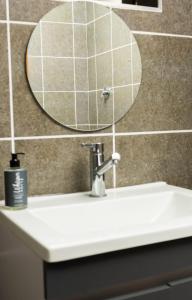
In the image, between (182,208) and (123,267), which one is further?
(182,208)

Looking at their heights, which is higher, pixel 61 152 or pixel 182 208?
pixel 61 152

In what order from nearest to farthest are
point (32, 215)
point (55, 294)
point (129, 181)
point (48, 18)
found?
A: point (55, 294), point (32, 215), point (48, 18), point (129, 181)

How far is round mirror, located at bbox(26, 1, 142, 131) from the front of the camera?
1170mm

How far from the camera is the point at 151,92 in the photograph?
136 cm

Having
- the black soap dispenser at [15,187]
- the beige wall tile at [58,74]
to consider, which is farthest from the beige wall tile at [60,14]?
the black soap dispenser at [15,187]

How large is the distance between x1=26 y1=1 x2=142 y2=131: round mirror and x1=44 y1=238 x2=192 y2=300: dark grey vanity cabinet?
1.74 ft

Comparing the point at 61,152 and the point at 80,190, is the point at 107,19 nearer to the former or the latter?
the point at 61,152

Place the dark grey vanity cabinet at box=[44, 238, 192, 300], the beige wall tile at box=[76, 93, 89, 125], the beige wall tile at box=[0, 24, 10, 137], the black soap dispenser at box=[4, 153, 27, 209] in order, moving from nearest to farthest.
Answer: the dark grey vanity cabinet at box=[44, 238, 192, 300], the black soap dispenser at box=[4, 153, 27, 209], the beige wall tile at box=[0, 24, 10, 137], the beige wall tile at box=[76, 93, 89, 125]

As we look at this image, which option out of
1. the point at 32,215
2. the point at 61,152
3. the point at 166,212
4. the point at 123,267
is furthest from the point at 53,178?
the point at 123,267

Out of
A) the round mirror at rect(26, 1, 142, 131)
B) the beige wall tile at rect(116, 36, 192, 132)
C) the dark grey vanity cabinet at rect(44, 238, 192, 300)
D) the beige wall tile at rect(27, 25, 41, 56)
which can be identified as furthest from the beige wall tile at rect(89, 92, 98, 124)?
the dark grey vanity cabinet at rect(44, 238, 192, 300)

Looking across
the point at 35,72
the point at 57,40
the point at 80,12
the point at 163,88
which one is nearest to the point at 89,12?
the point at 80,12

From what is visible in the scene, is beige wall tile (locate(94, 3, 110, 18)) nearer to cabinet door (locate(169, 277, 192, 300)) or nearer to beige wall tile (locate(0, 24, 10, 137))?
beige wall tile (locate(0, 24, 10, 137))

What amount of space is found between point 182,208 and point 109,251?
466mm

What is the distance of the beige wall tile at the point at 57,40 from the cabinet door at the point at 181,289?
2.41ft
